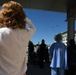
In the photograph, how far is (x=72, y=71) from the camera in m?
8.94

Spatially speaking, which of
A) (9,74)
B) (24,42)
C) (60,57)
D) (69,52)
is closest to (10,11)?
(24,42)

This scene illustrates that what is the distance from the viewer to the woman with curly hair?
8.97 ft

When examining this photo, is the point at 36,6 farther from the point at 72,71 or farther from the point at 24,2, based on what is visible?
the point at 72,71

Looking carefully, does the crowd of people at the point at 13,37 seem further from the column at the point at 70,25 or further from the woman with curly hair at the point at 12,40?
the column at the point at 70,25

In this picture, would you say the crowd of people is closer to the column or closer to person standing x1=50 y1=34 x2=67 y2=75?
person standing x1=50 y1=34 x2=67 y2=75

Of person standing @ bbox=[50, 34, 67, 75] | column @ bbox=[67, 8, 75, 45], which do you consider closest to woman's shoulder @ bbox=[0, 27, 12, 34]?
person standing @ bbox=[50, 34, 67, 75]

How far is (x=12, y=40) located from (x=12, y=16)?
0.82 ft

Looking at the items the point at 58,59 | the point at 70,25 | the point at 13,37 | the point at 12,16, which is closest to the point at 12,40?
the point at 13,37

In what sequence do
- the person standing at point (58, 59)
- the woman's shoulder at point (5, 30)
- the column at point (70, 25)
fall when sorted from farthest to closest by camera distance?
the column at point (70, 25) < the person standing at point (58, 59) < the woman's shoulder at point (5, 30)

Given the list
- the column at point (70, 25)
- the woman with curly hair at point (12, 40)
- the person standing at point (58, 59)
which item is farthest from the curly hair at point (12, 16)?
the column at point (70, 25)

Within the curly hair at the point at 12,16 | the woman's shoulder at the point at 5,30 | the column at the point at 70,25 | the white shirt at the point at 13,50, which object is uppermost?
the column at the point at 70,25

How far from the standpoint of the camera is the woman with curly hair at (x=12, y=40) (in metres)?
2.73

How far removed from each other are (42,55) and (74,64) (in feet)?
17.7

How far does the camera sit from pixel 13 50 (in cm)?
284
